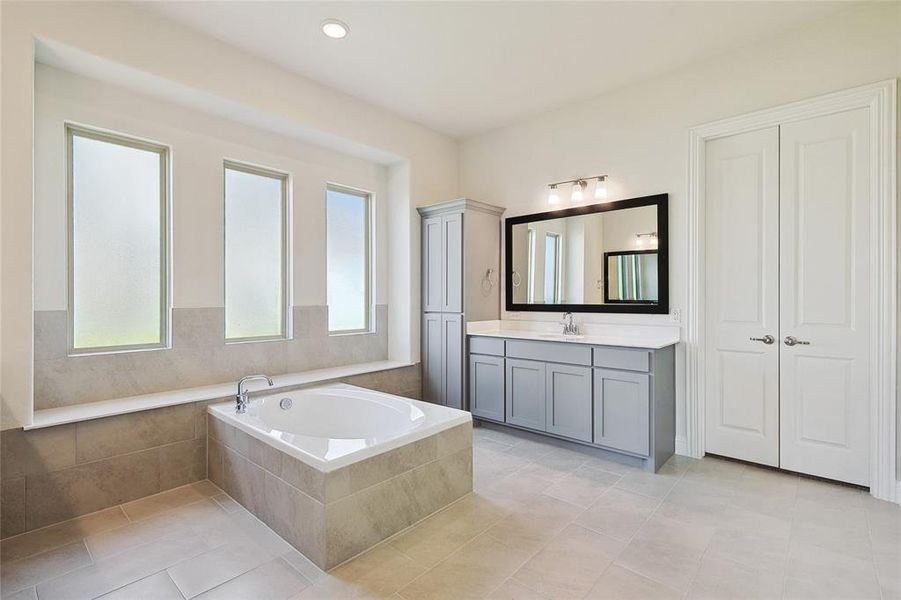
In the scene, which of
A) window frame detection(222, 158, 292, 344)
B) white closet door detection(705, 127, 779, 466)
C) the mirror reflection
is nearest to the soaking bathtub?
window frame detection(222, 158, 292, 344)

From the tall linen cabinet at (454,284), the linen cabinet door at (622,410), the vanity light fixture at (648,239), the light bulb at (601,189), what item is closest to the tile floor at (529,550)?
the linen cabinet door at (622,410)

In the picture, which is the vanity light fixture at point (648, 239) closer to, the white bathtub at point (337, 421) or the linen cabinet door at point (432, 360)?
the linen cabinet door at point (432, 360)

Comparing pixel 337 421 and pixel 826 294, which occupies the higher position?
pixel 826 294

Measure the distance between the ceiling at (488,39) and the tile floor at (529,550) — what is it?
2970mm

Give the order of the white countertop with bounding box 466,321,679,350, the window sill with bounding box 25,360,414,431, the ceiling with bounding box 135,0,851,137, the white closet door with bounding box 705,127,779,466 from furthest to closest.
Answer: the white countertop with bounding box 466,321,679,350 → the white closet door with bounding box 705,127,779,466 → the ceiling with bounding box 135,0,851,137 → the window sill with bounding box 25,360,414,431

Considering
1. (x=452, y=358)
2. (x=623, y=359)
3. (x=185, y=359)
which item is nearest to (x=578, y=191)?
(x=623, y=359)

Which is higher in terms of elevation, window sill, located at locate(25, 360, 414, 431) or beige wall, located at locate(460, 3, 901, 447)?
beige wall, located at locate(460, 3, 901, 447)

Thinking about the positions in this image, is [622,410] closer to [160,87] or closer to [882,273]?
[882,273]

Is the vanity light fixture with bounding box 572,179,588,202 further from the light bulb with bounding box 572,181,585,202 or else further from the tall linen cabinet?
the tall linen cabinet

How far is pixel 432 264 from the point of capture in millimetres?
4434

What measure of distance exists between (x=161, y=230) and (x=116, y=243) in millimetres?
282

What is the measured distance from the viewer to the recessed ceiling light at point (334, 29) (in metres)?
2.82

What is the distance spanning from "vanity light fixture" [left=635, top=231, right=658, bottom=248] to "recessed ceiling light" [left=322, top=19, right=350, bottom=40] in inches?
104

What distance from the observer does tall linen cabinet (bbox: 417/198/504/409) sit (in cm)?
417
